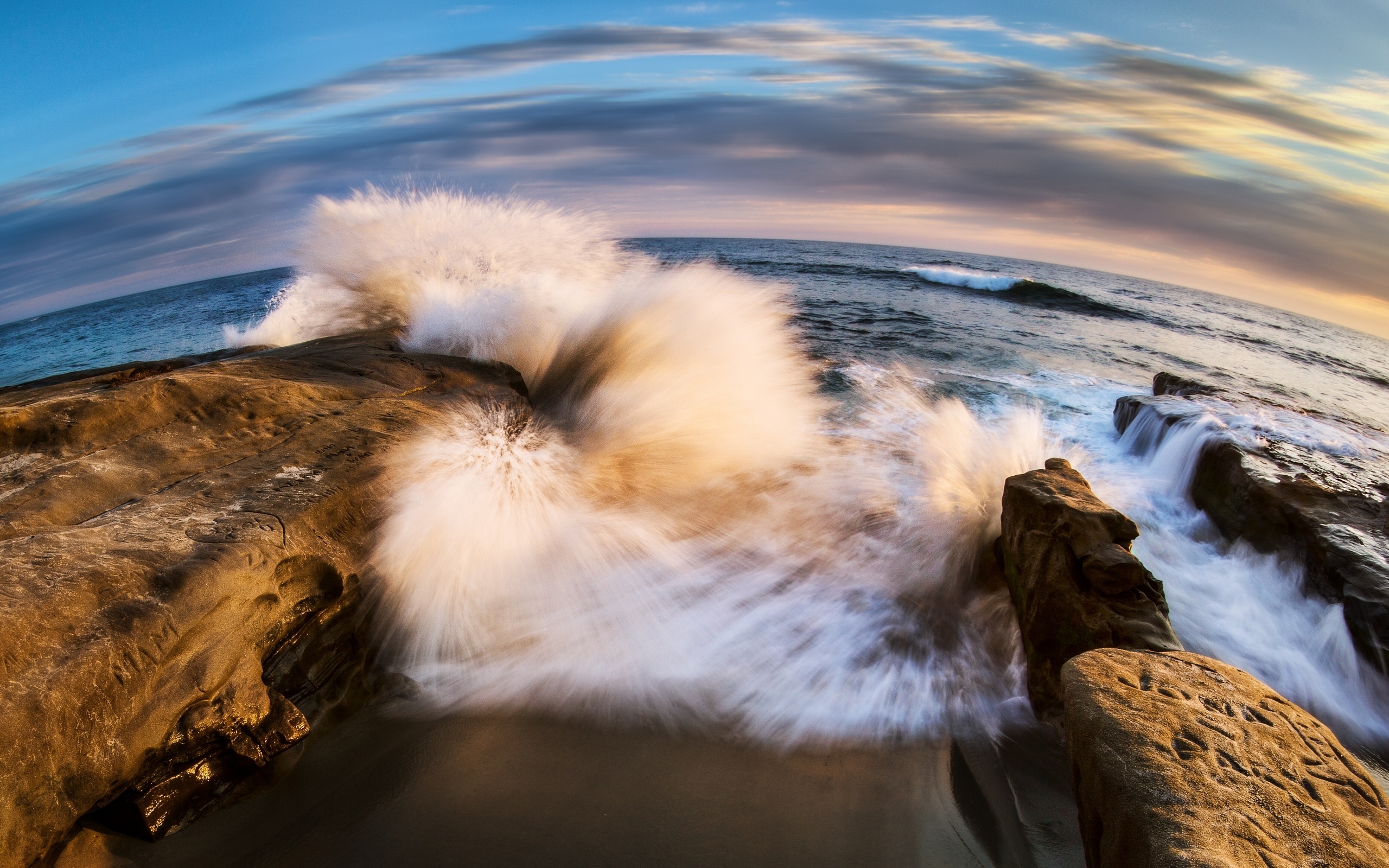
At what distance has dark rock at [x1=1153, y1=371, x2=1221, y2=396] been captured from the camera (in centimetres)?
629

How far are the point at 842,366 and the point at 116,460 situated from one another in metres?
7.47

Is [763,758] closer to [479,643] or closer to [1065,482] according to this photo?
[479,643]

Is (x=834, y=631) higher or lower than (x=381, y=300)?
lower

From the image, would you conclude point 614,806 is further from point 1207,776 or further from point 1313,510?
point 1313,510

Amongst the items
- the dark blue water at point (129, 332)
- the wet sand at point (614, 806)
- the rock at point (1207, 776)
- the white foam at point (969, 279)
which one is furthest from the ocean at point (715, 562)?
the white foam at point (969, 279)

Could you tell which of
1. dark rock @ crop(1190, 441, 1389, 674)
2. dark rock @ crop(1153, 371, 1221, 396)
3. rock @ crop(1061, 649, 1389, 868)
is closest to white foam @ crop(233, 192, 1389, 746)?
dark rock @ crop(1190, 441, 1389, 674)

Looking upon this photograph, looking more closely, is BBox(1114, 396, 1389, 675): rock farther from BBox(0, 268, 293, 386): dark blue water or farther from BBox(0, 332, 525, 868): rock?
BBox(0, 268, 293, 386): dark blue water

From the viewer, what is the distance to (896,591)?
10.1 feet

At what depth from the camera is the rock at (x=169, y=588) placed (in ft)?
5.15

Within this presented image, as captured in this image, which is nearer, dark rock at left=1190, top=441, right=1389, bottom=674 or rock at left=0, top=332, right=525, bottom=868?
rock at left=0, top=332, right=525, bottom=868

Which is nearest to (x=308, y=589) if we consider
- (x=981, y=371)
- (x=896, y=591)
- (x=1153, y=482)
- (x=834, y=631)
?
(x=834, y=631)

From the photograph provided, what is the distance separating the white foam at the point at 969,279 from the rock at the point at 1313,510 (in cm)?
1937

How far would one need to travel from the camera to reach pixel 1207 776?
146 cm

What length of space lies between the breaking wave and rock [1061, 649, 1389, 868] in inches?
28.2
